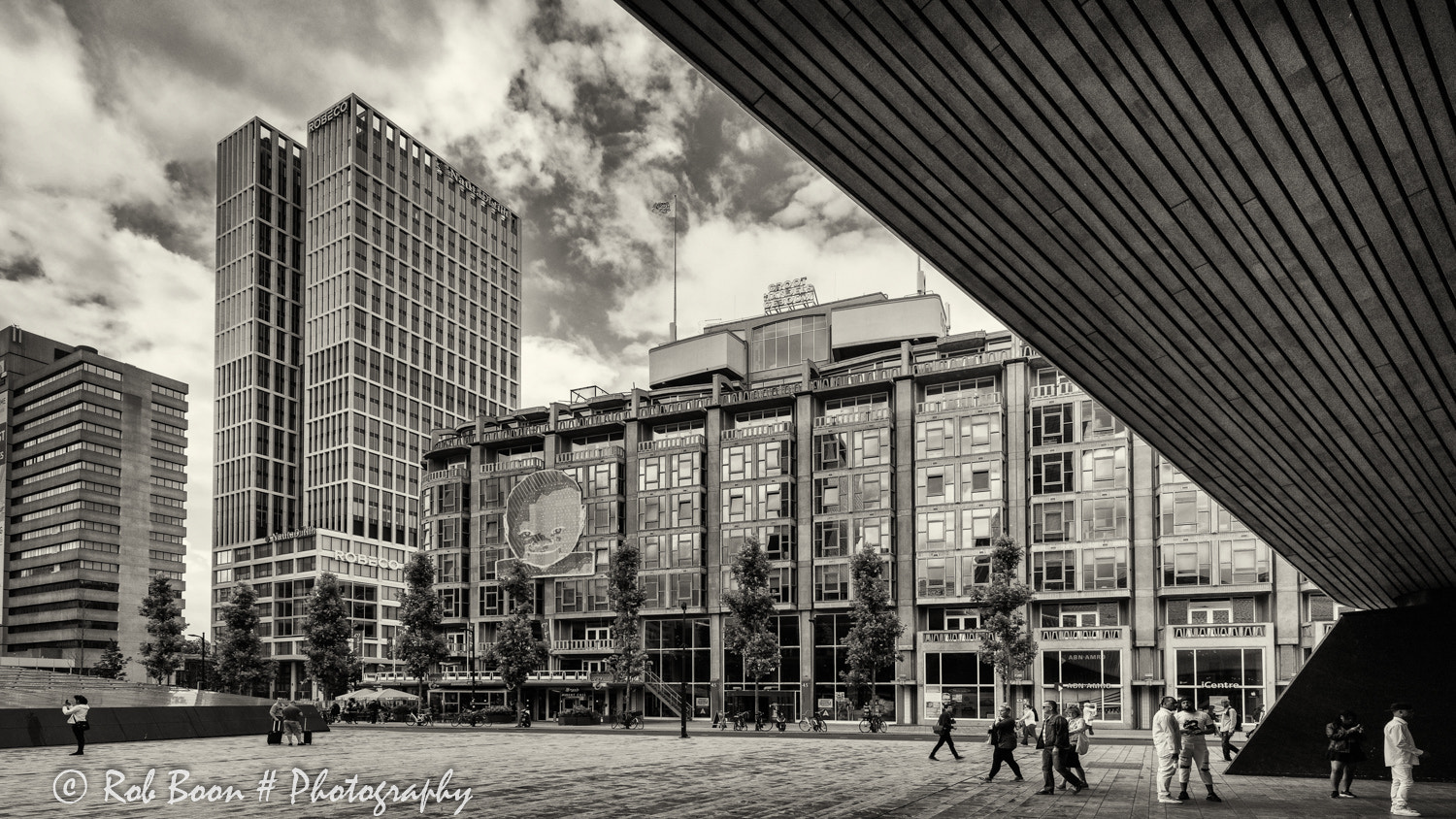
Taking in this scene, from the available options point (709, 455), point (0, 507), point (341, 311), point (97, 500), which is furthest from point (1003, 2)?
point (0, 507)

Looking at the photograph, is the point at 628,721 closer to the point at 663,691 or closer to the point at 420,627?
the point at 663,691

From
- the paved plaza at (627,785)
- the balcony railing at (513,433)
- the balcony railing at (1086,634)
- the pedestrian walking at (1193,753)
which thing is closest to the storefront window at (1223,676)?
the balcony railing at (1086,634)

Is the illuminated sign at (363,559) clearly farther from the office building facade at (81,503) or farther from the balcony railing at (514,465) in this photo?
the balcony railing at (514,465)

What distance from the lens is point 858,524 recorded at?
6400 cm

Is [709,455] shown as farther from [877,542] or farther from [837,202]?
[837,202]

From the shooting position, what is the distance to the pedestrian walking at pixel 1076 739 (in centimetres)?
1875

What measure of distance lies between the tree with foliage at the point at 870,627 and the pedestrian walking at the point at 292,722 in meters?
25.7

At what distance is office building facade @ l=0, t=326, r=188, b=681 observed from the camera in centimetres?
13300

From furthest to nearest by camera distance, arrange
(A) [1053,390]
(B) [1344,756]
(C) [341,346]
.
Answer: (C) [341,346], (A) [1053,390], (B) [1344,756]

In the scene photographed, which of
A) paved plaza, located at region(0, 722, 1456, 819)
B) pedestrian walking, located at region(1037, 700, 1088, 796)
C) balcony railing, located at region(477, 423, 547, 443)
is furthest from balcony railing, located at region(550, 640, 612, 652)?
pedestrian walking, located at region(1037, 700, 1088, 796)

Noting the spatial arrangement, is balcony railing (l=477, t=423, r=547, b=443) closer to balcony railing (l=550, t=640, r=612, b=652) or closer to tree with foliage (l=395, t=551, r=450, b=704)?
balcony railing (l=550, t=640, r=612, b=652)

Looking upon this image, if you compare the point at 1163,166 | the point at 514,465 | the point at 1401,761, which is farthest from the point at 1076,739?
the point at 514,465

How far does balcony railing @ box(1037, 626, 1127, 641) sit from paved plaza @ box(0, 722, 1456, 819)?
23.7 m

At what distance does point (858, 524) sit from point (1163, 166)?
55832 mm
